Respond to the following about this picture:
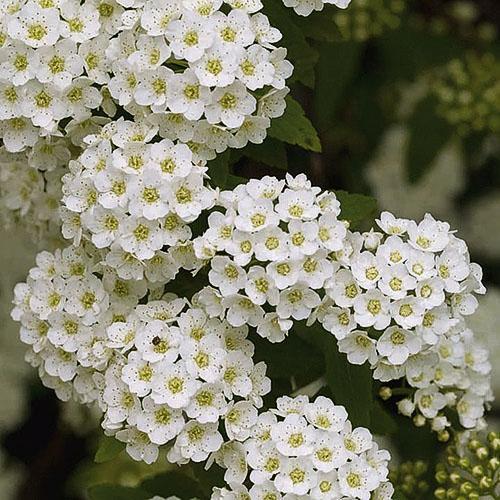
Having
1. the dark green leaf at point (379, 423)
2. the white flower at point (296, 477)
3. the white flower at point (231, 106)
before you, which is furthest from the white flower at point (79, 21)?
the dark green leaf at point (379, 423)

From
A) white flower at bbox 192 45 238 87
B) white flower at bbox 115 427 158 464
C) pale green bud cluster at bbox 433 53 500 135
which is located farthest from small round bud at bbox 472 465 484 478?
pale green bud cluster at bbox 433 53 500 135

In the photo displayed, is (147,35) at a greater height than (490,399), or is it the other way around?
(147,35)

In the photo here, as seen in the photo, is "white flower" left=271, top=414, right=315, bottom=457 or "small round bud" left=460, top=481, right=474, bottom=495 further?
"small round bud" left=460, top=481, right=474, bottom=495

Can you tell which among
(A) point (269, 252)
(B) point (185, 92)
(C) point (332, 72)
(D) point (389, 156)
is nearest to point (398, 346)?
(A) point (269, 252)

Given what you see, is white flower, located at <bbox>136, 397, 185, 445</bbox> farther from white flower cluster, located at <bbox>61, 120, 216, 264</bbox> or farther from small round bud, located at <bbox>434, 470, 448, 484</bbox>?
small round bud, located at <bbox>434, 470, 448, 484</bbox>

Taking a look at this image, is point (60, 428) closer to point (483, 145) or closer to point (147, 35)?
point (483, 145)

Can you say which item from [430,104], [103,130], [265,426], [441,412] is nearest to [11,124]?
[103,130]

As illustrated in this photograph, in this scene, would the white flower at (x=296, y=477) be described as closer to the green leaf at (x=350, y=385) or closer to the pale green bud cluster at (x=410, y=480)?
the green leaf at (x=350, y=385)
